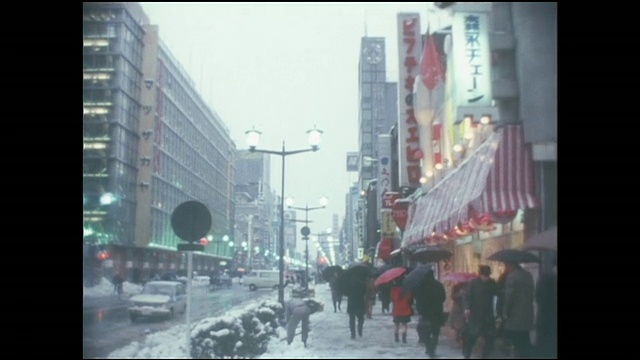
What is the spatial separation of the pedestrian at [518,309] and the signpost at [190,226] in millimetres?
4096

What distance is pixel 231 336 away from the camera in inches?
366

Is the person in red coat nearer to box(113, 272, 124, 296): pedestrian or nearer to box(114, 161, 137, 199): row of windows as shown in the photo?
box(113, 272, 124, 296): pedestrian

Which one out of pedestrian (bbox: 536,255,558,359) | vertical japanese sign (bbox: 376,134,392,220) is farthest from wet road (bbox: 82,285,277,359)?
vertical japanese sign (bbox: 376,134,392,220)

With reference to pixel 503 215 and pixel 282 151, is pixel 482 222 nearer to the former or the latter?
pixel 503 215

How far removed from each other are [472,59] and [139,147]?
15.9 ft

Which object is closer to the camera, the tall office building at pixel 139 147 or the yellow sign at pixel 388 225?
the tall office building at pixel 139 147

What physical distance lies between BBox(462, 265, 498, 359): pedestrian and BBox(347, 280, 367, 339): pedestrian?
1.62 m

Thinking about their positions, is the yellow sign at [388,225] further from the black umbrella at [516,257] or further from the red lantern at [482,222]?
the black umbrella at [516,257]

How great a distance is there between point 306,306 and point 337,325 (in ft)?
1.81

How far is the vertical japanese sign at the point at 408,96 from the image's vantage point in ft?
42.0

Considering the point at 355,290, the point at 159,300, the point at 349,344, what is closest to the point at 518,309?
the point at 349,344

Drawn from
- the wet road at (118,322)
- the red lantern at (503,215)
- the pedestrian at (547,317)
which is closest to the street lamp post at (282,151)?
the wet road at (118,322)

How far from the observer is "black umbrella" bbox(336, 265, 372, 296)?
1079 cm
